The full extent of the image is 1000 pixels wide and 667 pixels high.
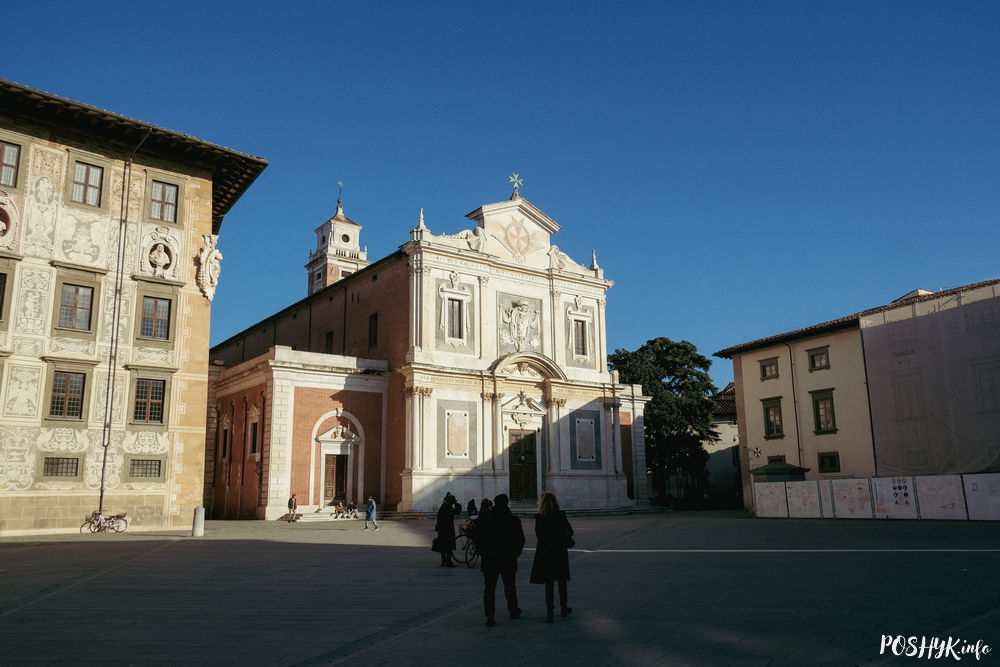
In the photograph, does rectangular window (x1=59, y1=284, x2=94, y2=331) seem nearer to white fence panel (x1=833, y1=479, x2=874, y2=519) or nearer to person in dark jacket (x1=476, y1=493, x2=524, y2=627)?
person in dark jacket (x1=476, y1=493, x2=524, y2=627)

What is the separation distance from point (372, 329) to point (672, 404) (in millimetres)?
23320

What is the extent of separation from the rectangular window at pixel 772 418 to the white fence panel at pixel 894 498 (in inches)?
453

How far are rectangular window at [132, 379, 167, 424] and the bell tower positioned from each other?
169 ft

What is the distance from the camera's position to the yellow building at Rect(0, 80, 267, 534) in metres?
23.4

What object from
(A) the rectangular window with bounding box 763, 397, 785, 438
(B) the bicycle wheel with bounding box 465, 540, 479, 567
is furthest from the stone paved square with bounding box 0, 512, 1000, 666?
(A) the rectangular window with bounding box 763, 397, 785, 438

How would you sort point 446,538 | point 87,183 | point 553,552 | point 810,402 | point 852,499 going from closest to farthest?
point 553,552 < point 446,538 < point 87,183 < point 852,499 < point 810,402

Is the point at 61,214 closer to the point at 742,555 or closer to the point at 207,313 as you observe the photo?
the point at 207,313

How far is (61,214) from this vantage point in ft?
81.3

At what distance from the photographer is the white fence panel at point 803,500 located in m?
30.4

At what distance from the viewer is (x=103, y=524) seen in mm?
23719

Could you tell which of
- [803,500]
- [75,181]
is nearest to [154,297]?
[75,181]

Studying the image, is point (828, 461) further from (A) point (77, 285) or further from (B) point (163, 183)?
(A) point (77, 285)

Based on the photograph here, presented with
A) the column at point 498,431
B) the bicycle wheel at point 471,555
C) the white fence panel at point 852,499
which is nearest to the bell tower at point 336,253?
the column at point 498,431

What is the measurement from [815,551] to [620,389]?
2740 cm
